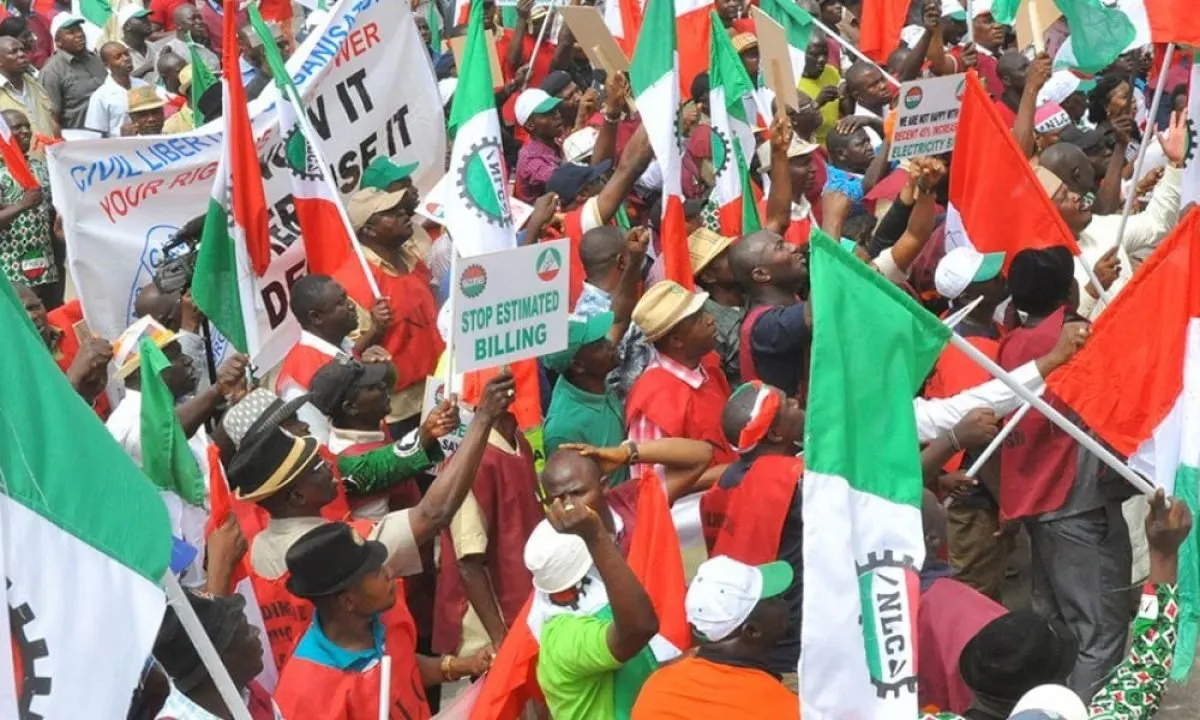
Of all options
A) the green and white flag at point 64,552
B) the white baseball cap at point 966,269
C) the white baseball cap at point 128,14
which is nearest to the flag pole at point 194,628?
the green and white flag at point 64,552

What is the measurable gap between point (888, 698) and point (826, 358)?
81 centimetres

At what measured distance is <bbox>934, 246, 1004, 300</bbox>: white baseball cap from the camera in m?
7.20

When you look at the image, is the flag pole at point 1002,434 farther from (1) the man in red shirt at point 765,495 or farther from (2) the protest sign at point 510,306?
(2) the protest sign at point 510,306

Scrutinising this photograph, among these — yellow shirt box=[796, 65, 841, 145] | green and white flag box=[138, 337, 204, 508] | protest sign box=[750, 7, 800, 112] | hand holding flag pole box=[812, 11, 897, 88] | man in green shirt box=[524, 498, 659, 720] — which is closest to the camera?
man in green shirt box=[524, 498, 659, 720]

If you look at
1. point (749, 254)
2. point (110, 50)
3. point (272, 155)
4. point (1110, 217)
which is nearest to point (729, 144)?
point (749, 254)

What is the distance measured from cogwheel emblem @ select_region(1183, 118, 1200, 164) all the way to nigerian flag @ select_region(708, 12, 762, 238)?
1.98 m

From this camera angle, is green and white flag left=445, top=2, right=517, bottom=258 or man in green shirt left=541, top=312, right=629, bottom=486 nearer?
man in green shirt left=541, top=312, right=629, bottom=486

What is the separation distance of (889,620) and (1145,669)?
83cm

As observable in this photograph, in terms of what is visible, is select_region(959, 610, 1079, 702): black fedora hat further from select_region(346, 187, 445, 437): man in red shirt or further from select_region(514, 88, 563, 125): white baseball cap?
select_region(514, 88, 563, 125): white baseball cap

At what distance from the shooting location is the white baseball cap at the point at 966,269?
720cm

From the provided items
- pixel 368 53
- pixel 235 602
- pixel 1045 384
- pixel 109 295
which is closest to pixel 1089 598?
pixel 1045 384

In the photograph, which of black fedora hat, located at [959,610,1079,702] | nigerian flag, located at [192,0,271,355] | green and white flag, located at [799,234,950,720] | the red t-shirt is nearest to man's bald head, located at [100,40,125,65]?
the red t-shirt

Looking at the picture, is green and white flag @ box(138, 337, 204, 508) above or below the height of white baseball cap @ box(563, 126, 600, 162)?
above

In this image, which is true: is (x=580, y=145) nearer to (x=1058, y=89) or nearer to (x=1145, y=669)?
(x=1058, y=89)
